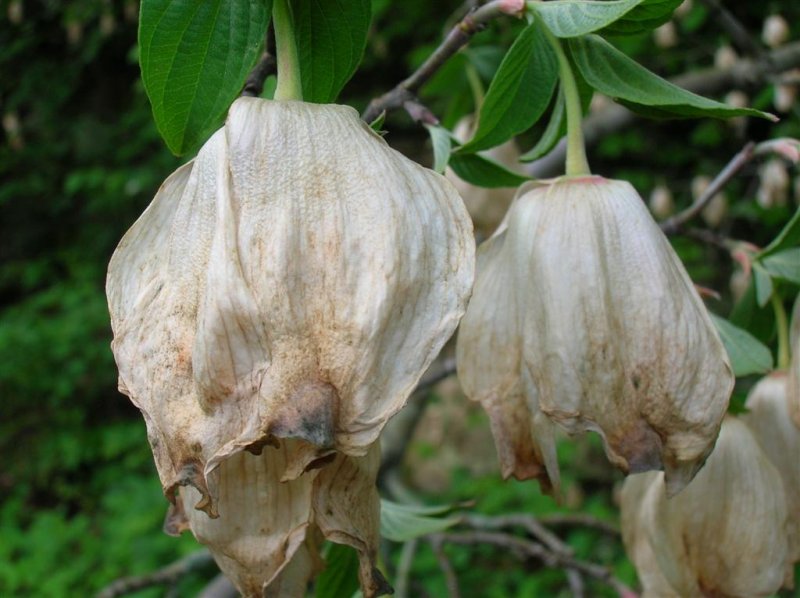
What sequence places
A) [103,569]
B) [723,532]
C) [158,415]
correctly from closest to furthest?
1. [158,415]
2. [723,532]
3. [103,569]

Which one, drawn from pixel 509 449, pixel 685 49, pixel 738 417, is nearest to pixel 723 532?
pixel 738 417

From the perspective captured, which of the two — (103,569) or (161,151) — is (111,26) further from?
(103,569)

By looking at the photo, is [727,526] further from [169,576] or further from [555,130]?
[169,576]

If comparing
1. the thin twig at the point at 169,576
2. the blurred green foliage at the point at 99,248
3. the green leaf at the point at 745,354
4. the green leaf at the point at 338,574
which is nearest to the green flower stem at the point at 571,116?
the green leaf at the point at 745,354

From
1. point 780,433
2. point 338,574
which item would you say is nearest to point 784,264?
point 780,433

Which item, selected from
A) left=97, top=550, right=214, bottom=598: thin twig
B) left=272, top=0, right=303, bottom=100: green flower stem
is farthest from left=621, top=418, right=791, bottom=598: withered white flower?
left=97, top=550, right=214, bottom=598: thin twig

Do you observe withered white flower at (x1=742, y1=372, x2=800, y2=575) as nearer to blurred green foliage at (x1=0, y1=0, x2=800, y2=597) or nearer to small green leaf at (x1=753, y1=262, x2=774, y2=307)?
small green leaf at (x1=753, y1=262, x2=774, y2=307)
